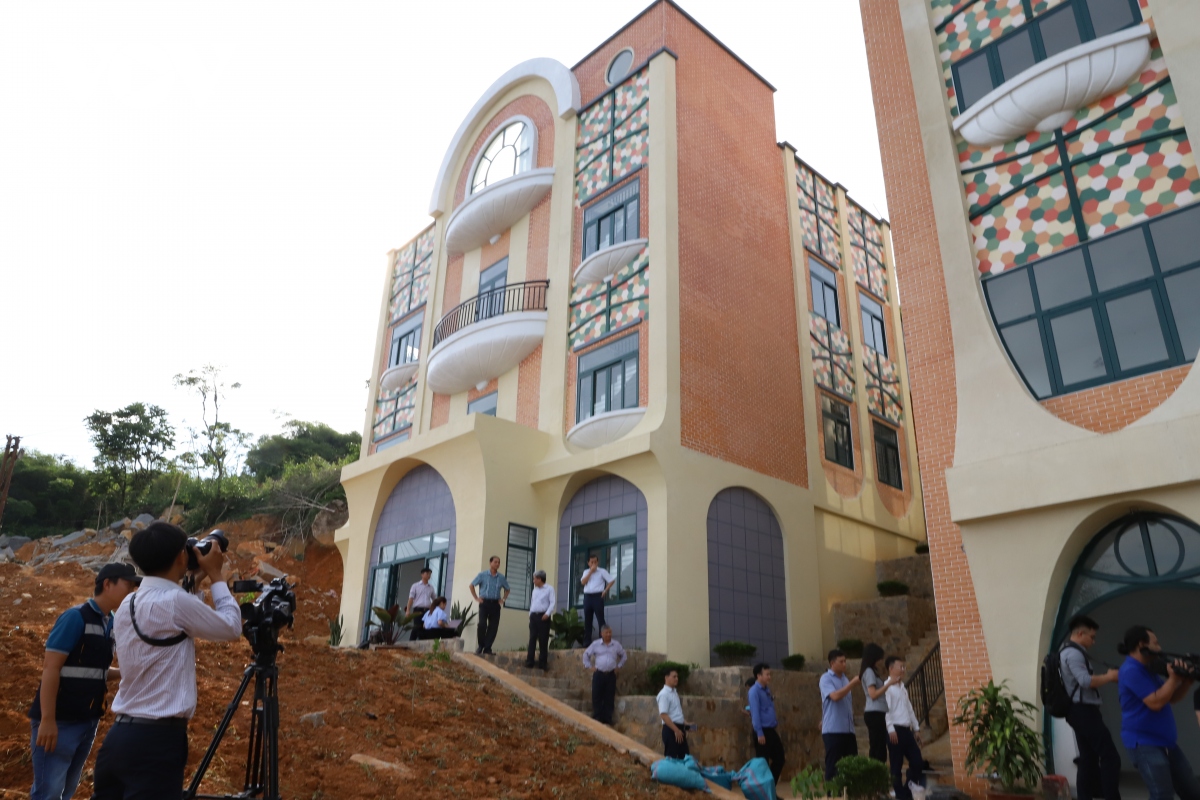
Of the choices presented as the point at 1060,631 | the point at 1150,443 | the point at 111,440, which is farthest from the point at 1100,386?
the point at 111,440

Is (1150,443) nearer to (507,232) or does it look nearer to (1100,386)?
(1100,386)

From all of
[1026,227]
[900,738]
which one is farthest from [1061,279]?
[900,738]

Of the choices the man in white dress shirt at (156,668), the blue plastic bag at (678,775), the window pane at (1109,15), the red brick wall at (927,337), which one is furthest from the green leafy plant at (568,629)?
the window pane at (1109,15)

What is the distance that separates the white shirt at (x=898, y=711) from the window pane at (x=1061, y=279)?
4834 mm

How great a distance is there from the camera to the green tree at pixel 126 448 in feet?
136

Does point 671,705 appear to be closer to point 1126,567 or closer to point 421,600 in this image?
point 1126,567

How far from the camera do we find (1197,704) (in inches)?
202

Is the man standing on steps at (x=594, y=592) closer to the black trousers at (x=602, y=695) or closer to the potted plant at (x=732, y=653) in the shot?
the black trousers at (x=602, y=695)

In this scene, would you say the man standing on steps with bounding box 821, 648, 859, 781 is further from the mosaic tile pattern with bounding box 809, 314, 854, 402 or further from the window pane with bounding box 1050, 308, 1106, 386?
the mosaic tile pattern with bounding box 809, 314, 854, 402

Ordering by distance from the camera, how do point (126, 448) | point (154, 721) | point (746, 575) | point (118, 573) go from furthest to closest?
point (126, 448) → point (746, 575) → point (118, 573) → point (154, 721)

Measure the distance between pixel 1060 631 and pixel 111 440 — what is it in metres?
44.0

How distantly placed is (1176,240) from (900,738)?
620 cm

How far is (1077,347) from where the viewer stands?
9.64 meters

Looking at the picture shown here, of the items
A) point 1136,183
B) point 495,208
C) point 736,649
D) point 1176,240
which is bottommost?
point 736,649
